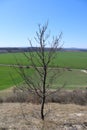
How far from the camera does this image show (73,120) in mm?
8844

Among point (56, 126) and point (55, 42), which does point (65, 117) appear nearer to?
point (56, 126)

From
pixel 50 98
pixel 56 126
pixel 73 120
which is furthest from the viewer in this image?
pixel 50 98

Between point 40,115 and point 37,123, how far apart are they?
97 cm

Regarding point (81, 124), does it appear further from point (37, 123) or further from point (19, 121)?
Answer: point (19, 121)

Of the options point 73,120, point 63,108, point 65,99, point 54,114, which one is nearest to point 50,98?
point 65,99

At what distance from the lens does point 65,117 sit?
363 inches

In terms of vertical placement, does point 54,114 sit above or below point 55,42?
below

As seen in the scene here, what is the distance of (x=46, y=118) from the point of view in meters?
9.22

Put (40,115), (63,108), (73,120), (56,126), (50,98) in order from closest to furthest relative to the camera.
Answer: (56,126), (73,120), (40,115), (63,108), (50,98)

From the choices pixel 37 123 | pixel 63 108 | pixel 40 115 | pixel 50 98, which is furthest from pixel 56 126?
pixel 50 98

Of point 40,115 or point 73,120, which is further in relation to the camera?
point 40,115

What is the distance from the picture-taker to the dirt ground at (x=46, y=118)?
325 inches

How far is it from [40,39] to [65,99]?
18.9 feet

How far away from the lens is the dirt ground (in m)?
8.25
